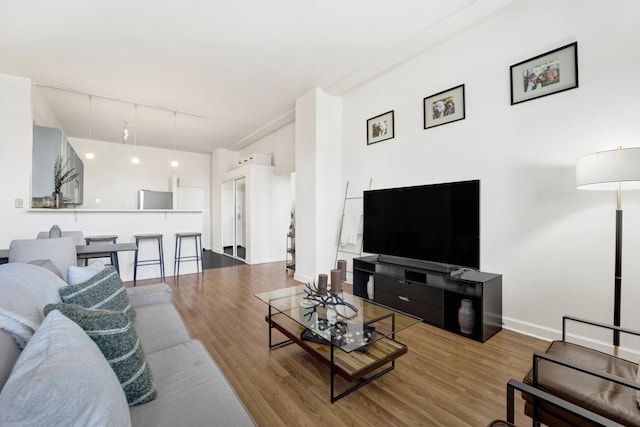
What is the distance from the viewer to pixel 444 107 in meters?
3.22

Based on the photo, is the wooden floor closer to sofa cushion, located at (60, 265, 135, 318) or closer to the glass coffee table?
the glass coffee table

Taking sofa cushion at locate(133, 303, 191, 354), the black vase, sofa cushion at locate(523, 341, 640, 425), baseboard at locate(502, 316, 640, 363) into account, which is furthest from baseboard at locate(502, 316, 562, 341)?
the black vase

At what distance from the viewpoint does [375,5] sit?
8.80ft

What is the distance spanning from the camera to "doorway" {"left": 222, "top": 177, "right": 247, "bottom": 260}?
23.4 ft

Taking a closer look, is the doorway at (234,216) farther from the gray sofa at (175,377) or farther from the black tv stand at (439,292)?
the gray sofa at (175,377)

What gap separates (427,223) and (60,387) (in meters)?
2.99

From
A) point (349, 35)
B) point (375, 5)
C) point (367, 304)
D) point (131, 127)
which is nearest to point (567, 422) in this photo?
point (367, 304)

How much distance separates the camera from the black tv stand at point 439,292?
8.21ft

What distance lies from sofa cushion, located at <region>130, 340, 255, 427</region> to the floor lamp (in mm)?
2441

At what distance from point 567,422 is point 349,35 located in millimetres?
3543

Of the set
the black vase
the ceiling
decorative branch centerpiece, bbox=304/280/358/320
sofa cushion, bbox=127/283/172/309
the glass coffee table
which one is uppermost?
the ceiling

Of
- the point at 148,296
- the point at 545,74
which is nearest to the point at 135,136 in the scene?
the point at 148,296

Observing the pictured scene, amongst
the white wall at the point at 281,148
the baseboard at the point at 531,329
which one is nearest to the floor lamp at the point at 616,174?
the baseboard at the point at 531,329

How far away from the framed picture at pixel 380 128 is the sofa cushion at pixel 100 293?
11.1 feet
